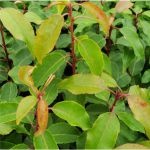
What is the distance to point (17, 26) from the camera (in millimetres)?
1288

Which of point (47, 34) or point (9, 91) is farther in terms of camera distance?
point (9, 91)

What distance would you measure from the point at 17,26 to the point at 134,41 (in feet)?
1.63

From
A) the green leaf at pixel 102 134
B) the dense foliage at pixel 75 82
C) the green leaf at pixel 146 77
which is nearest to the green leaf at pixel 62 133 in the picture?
the dense foliage at pixel 75 82

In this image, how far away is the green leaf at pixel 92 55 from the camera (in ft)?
4.06

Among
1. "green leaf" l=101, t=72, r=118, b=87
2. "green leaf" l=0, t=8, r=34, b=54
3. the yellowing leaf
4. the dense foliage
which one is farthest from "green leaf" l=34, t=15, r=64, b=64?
the yellowing leaf

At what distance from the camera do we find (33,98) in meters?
1.10

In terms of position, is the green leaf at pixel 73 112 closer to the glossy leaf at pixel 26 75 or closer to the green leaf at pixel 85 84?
the green leaf at pixel 85 84

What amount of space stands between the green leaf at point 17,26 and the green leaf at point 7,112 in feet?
0.74

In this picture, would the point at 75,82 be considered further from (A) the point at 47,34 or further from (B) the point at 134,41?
(B) the point at 134,41

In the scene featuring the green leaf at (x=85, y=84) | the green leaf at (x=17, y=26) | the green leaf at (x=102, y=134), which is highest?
the green leaf at (x=17, y=26)

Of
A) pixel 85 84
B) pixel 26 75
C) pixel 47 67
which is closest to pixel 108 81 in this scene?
pixel 85 84

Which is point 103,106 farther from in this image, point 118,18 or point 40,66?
point 118,18

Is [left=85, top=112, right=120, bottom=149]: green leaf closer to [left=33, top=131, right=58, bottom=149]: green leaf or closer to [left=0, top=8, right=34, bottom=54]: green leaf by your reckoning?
[left=33, top=131, right=58, bottom=149]: green leaf

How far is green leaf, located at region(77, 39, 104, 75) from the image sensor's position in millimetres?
1236
